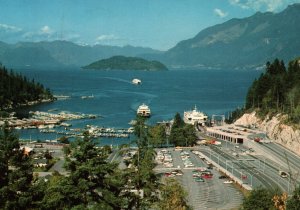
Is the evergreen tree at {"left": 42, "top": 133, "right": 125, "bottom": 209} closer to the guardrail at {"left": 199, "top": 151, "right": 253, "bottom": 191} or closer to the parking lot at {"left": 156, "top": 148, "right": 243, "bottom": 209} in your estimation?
the parking lot at {"left": 156, "top": 148, "right": 243, "bottom": 209}

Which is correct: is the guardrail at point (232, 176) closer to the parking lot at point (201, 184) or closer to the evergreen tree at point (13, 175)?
the parking lot at point (201, 184)

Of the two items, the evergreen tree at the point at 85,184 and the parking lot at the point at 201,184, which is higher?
the evergreen tree at the point at 85,184

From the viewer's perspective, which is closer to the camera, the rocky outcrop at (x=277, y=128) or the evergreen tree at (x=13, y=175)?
the evergreen tree at (x=13, y=175)

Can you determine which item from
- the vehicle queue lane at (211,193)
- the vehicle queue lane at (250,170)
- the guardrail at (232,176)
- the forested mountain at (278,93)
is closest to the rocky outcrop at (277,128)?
the forested mountain at (278,93)

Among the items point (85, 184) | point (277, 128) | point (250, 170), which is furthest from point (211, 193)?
point (85, 184)

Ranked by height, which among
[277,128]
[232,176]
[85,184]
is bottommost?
[232,176]

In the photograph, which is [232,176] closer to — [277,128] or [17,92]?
[277,128]
